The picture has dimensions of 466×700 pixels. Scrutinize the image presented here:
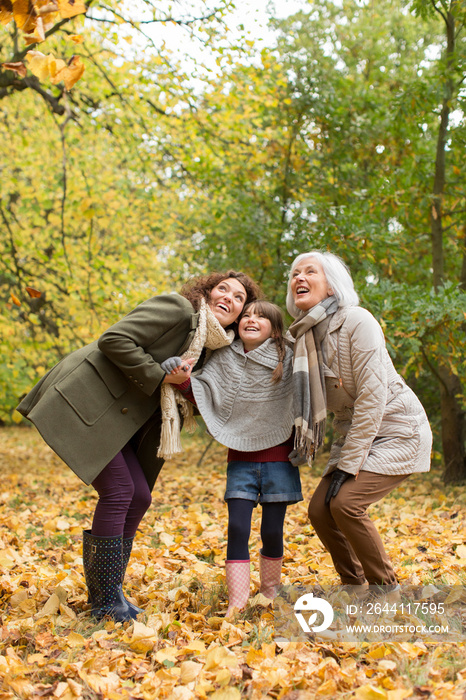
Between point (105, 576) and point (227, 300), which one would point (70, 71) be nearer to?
point (227, 300)

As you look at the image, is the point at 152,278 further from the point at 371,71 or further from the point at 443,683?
the point at 443,683

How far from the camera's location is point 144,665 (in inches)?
90.9

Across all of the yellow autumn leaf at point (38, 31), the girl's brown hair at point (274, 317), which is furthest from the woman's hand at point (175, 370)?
the yellow autumn leaf at point (38, 31)

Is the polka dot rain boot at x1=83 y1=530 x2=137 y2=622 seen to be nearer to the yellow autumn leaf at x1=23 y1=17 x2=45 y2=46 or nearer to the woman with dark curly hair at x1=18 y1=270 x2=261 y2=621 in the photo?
the woman with dark curly hair at x1=18 y1=270 x2=261 y2=621

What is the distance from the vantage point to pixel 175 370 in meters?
2.79

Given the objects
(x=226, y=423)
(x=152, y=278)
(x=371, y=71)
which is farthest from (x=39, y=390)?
(x=152, y=278)

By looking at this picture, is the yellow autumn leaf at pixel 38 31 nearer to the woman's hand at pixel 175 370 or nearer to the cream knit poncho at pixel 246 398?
the woman's hand at pixel 175 370

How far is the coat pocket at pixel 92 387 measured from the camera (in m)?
2.78

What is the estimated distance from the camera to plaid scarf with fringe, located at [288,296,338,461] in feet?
8.97

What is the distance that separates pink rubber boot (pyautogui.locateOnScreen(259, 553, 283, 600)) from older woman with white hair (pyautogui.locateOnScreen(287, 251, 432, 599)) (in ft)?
0.91

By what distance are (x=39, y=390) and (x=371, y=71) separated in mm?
7642

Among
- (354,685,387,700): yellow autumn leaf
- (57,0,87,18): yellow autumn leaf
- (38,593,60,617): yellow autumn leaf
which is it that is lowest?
(38,593,60,617): yellow autumn leaf

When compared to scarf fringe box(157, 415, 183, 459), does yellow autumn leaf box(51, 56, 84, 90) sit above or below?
above

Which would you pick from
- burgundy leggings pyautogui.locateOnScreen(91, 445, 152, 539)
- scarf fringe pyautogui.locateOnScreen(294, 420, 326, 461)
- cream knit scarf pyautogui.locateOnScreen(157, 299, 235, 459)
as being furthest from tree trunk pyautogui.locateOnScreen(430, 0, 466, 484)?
burgundy leggings pyautogui.locateOnScreen(91, 445, 152, 539)
